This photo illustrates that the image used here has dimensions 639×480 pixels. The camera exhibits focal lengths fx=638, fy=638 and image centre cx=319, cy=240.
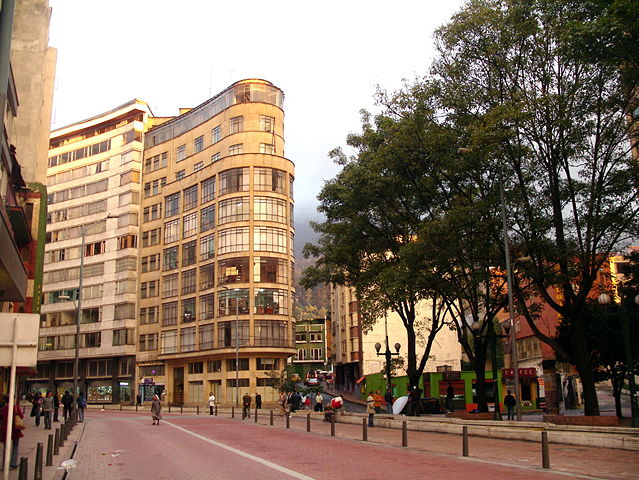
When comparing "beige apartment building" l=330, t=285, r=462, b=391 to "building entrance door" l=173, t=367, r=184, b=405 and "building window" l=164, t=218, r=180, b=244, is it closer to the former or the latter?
"building window" l=164, t=218, r=180, b=244

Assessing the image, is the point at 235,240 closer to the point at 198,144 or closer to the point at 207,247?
the point at 207,247

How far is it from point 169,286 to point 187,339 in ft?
23.8

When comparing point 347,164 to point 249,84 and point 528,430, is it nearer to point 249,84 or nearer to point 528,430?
point 528,430

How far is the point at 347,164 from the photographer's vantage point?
34.8 m

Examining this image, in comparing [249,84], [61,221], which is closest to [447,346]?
[249,84]

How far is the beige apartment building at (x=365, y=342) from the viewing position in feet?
244

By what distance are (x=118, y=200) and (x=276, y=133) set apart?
78.9 feet

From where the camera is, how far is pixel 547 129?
22844mm

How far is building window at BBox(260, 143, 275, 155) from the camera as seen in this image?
64.6 m

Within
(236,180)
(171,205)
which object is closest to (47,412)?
(236,180)

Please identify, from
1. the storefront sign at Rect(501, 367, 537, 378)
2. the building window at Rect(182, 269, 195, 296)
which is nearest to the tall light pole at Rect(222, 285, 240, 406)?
the building window at Rect(182, 269, 195, 296)

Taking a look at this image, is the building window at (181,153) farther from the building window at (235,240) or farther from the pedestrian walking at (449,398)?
the pedestrian walking at (449,398)

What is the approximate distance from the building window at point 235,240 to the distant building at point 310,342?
219 ft

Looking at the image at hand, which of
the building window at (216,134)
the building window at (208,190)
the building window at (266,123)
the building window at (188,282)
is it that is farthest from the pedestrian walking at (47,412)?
the building window at (216,134)
